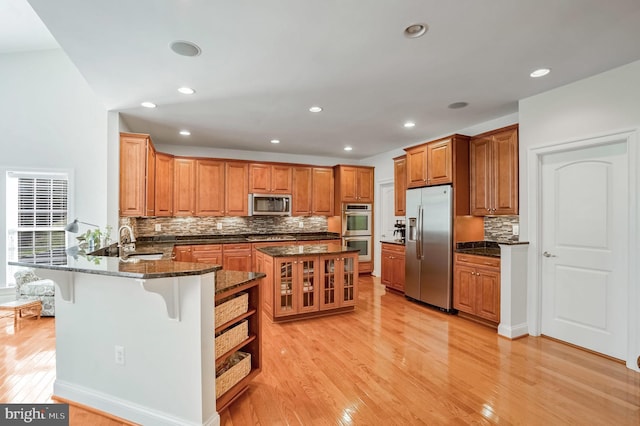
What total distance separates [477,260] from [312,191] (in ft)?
11.9

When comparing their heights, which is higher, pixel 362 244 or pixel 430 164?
pixel 430 164

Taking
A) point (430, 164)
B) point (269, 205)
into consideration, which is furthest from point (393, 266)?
point (269, 205)

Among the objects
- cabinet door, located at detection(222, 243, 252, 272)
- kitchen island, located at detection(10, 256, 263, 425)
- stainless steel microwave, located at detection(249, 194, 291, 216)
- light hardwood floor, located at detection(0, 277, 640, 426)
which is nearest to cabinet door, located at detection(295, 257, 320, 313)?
light hardwood floor, located at detection(0, 277, 640, 426)

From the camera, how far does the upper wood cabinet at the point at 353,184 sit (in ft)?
21.3

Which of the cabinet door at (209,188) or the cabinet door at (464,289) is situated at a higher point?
the cabinet door at (209,188)

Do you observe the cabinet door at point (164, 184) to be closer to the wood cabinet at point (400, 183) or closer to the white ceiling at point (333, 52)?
the white ceiling at point (333, 52)

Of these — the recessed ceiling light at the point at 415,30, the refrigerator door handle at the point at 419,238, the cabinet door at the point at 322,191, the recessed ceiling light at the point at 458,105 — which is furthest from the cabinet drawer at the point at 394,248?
the recessed ceiling light at the point at 415,30

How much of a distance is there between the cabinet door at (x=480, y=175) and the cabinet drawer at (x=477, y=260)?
613mm

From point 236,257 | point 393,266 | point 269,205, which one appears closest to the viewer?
point 393,266

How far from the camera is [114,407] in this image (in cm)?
200

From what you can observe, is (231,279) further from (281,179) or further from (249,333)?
(281,179)

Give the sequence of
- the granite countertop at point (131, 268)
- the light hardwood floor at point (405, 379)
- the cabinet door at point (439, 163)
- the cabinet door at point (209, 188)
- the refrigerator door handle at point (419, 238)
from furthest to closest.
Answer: the cabinet door at point (209, 188), the refrigerator door handle at point (419, 238), the cabinet door at point (439, 163), the light hardwood floor at point (405, 379), the granite countertop at point (131, 268)

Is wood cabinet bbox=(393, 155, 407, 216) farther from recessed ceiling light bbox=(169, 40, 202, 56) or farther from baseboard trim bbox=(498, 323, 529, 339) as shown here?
recessed ceiling light bbox=(169, 40, 202, 56)

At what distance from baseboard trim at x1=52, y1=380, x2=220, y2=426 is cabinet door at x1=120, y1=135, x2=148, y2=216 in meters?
2.24
